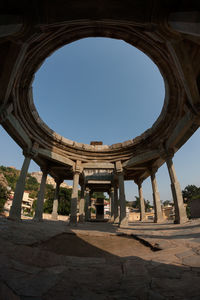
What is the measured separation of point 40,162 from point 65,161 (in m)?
2.50

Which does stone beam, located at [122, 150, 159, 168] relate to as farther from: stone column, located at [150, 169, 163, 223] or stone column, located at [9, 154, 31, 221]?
stone column, located at [9, 154, 31, 221]

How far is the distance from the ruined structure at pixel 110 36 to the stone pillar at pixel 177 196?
6cm

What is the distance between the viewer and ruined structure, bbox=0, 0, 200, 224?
10.2ft

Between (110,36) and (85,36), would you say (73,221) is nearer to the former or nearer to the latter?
(85,36)

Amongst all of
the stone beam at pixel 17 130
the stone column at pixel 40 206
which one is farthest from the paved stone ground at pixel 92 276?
the stone column at pixel 40 206

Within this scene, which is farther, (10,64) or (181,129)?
(181,129)

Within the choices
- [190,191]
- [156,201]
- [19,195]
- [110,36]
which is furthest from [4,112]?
[190,191]

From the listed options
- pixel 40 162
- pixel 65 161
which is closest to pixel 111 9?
pixel 65 161

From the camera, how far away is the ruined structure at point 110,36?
10.2ft

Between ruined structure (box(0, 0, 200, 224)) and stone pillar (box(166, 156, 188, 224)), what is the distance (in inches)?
2.2

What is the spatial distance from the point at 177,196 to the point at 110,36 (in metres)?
9.53

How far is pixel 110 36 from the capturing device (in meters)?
5.84

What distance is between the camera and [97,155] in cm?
1219

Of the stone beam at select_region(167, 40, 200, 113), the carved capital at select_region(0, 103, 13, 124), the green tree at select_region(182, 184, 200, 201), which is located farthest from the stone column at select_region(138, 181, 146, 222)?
the green tree at select_region(182, 184, 200, 201)
